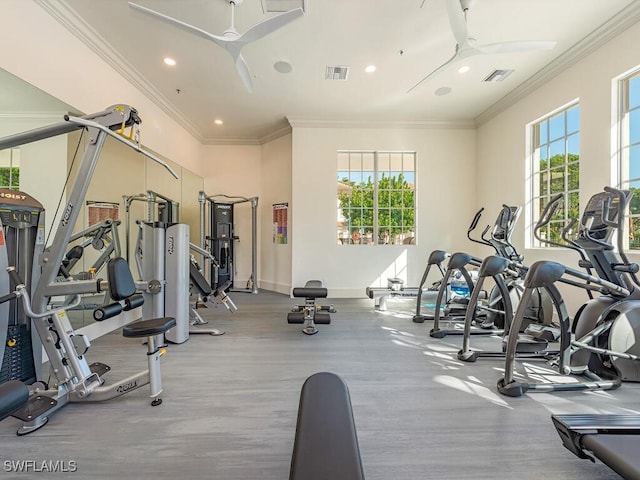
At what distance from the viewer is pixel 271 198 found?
683cm

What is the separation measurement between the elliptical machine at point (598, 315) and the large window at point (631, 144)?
1.41 meters

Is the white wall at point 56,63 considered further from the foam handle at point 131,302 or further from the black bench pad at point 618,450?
the black bench pad at point 618,450

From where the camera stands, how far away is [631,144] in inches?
134

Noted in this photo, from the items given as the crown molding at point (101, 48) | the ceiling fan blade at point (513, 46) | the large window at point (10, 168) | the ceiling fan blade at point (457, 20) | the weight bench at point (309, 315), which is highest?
the crown molding at point (101, 48)

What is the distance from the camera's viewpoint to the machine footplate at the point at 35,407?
1793 millimetres

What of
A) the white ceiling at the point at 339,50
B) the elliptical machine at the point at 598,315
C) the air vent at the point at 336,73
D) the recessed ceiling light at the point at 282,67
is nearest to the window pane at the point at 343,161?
the white ceiling at the point at 339,50

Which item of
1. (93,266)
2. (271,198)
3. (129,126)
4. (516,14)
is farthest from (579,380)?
(271,198)

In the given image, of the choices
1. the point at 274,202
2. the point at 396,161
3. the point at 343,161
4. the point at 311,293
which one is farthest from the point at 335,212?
the point at 311,293

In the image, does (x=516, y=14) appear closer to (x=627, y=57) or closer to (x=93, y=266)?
(x=627, y=57)

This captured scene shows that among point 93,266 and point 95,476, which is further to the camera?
point 93,266

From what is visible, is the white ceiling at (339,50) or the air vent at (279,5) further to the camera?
the white ceiling at (339,50)

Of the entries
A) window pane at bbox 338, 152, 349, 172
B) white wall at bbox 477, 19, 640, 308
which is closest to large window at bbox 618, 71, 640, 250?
white wall at bbox 477, 19, 640, 308

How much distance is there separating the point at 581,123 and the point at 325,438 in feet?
16.6

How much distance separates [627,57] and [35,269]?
616 cm
